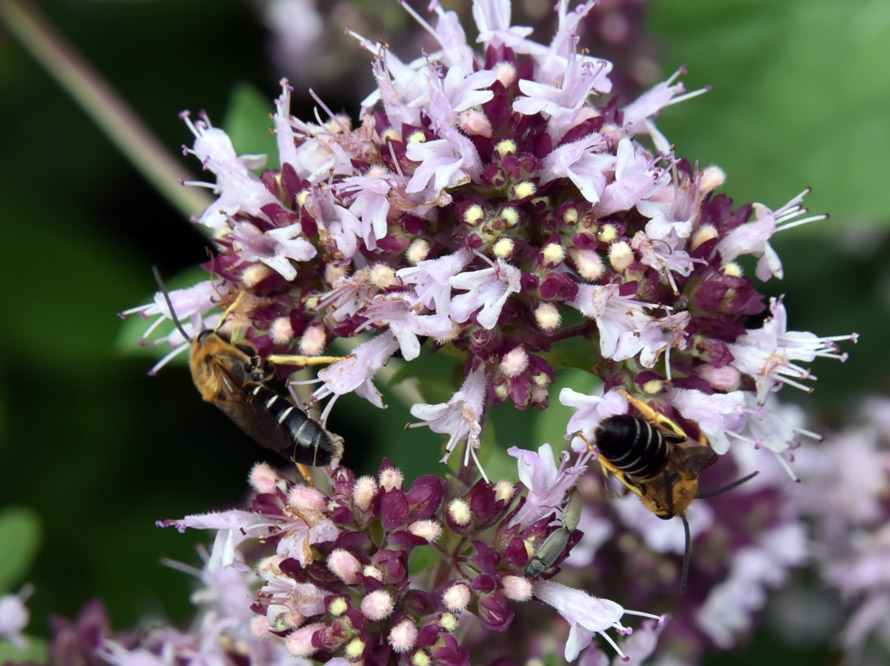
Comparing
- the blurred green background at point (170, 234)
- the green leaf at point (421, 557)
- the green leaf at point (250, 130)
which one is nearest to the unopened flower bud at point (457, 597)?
the green leaf at point (421, 557)

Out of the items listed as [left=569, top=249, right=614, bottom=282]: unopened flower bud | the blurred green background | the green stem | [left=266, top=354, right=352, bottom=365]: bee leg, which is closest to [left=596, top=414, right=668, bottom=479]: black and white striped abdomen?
[left=569, top=249, right=614, bottom=282]: unopened flower bud

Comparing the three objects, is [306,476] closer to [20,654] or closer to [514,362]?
[514,362]

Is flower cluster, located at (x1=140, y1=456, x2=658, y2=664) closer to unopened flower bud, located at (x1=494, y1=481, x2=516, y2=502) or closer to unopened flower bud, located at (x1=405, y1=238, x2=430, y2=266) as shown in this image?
unopened flower bud, located at (x1=494, y1=481, x2=516, y2=502)

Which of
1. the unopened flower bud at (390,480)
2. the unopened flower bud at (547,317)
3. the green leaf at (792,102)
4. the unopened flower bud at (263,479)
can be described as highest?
the unopened flower bud at (547,317)

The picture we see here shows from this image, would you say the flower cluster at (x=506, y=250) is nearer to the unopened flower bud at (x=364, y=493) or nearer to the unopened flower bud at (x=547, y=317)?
the unopened flower bud at (x=547, y=317)

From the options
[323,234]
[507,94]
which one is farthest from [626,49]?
[323,234]

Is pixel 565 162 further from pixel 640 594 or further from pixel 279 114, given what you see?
pixel 640 594
